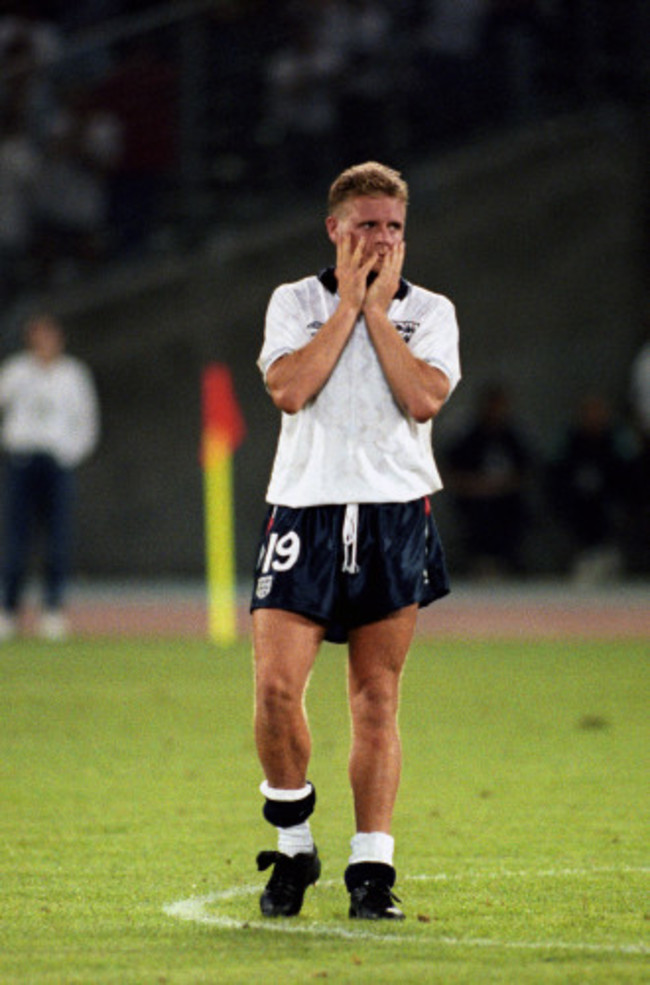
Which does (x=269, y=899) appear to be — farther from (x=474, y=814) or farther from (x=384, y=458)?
(x=474, y=814)

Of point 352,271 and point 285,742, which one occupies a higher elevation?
point 352,271

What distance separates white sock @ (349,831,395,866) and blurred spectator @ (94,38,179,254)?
14.8 metres

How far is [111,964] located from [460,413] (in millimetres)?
17102

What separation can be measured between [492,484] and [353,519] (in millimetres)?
15305

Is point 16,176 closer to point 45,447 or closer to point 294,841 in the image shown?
point 45,447

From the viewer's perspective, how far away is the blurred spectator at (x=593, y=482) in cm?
2144

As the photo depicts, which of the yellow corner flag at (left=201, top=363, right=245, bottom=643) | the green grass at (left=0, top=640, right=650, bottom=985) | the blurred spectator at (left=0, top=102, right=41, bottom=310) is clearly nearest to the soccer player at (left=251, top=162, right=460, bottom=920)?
the green grass at (left=0, top=640, right=650, bottom=985)

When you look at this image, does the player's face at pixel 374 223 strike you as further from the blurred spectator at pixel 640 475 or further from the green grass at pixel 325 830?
the blurred spectator at pixel 640 475

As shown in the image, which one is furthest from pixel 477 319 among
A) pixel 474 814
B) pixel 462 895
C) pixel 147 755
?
pixel 462 895

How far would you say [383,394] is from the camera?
6352 millimetres

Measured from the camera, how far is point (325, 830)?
8141 mm

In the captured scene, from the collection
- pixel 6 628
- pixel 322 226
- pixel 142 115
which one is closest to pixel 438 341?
pixel 6 628

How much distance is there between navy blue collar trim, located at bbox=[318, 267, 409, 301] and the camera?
6.47 metres

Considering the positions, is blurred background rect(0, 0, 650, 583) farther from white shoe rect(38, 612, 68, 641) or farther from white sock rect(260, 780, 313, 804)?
white sock rect(260, 780, 313, 804)
